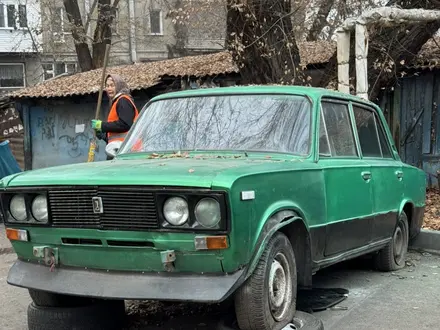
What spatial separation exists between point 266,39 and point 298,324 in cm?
652

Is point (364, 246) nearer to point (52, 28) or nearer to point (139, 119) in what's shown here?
point (139, 119)

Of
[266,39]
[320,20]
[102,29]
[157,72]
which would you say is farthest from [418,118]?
[102,29]

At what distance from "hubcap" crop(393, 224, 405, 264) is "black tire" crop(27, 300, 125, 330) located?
322 cm

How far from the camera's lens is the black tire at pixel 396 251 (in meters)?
5.79

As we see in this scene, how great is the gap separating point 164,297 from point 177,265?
20 centimetres

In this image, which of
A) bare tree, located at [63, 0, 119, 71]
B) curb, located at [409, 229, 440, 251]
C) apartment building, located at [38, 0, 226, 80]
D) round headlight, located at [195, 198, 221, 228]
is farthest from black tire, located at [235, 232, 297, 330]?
apartment building, located at [38, 0, 226, 80]

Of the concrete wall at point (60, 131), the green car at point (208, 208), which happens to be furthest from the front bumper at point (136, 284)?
the concrete wall at point (60, 131)

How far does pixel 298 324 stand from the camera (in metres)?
3.85

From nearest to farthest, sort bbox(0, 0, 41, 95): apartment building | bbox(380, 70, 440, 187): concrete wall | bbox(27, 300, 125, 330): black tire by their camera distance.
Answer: bbox(27, 300, 125, 330): black tire < bbox(380, 70, 440, 187): concrete wall < bbox(0, 0, 41, 95): apartment building

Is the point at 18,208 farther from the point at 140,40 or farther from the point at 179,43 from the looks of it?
the point at 140,40

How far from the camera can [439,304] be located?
4852mm

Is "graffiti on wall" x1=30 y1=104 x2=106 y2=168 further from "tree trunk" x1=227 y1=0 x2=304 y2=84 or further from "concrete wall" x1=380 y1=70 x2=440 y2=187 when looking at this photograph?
"concrete wall" x1=380 y1=70 x2=440 y2=187

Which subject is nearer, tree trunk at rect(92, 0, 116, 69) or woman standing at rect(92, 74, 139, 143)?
woman standing at rect(92, 74, 139, 143)

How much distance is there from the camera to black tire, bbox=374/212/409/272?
228 inches
